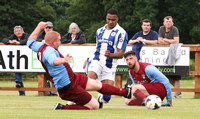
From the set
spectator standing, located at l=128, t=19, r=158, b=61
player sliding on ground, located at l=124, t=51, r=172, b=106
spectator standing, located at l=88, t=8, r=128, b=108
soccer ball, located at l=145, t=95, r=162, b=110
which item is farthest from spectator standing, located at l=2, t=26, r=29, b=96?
soccer ball, located at l=145, t=95, r=162, b=110

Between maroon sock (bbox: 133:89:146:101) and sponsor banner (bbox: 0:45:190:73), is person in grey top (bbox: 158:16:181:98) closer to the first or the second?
sponsor banner (bbox: 0:45:190:73)

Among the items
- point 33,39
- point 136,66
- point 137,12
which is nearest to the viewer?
point 33,39

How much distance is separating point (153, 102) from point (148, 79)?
1.57 m

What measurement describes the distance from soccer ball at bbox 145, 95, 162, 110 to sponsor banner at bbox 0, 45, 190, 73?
6.77 metres

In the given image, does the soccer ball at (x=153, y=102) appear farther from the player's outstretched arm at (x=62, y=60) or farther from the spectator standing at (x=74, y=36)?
the spectator standing at (x=74, y=36)

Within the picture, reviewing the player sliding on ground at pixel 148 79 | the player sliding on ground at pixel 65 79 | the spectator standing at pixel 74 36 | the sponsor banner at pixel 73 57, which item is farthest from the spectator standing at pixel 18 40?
the player sliding on ground at pixel 65 79

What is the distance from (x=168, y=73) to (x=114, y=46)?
5.61 meters

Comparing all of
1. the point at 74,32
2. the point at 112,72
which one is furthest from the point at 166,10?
the point at 112,72

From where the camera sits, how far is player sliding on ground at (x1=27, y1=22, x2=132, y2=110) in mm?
9594

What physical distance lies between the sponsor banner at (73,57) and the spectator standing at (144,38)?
0.57 m

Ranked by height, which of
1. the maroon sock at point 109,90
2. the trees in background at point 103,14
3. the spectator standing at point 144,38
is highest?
the trees in background at point 103,14

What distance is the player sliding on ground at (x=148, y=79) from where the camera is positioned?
10987 millimetres

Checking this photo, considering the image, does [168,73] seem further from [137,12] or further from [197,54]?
[137,12]

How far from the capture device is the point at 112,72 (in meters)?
11.7
